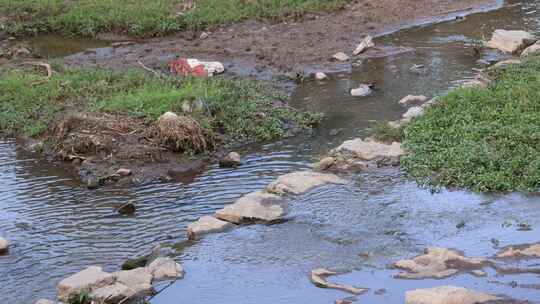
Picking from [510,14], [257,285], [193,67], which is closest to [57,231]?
[257,285]

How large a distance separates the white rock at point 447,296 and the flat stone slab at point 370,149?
145 inches

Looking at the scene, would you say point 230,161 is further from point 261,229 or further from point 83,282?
point 83,282

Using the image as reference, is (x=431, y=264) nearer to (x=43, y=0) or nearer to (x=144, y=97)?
(x=144, y=97)

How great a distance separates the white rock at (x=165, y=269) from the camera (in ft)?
24.5

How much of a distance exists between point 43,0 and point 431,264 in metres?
15.4

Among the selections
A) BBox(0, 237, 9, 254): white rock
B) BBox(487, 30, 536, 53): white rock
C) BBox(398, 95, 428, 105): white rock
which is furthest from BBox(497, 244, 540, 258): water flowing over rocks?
BBox(487, 30, 536, 53): white rock

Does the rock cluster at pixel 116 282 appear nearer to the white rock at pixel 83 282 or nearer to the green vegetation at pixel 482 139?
the white rock at pixel 83 282

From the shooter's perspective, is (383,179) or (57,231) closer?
(57,231)

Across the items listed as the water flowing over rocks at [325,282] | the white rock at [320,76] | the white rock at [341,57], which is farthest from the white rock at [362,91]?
the water flowing over rocks at [325,282]

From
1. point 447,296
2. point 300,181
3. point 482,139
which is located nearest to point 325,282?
point 447,296

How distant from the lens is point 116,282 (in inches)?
286

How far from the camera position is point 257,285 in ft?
23.8

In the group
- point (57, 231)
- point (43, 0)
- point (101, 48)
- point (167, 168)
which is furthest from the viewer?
point (43, 0)

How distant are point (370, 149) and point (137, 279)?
13.5ft
